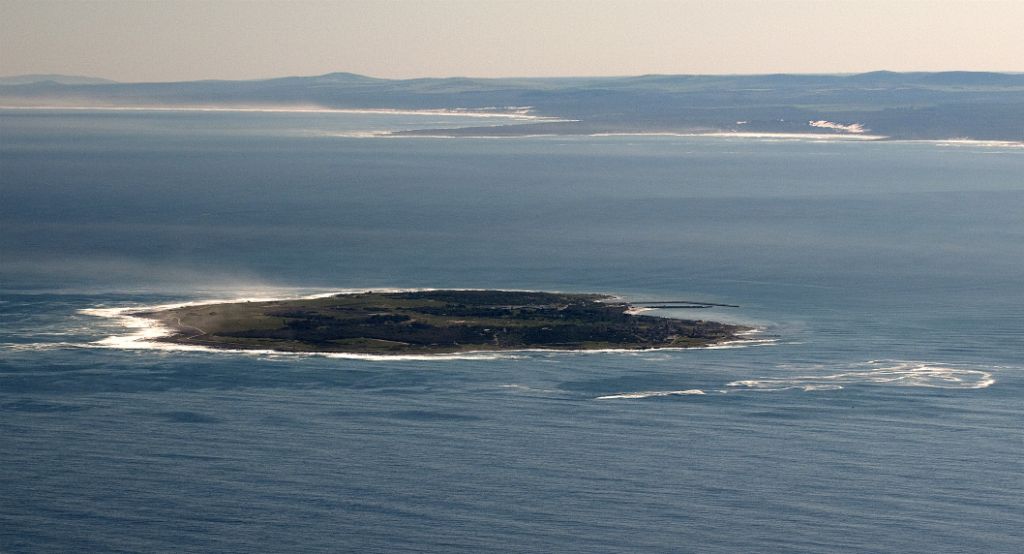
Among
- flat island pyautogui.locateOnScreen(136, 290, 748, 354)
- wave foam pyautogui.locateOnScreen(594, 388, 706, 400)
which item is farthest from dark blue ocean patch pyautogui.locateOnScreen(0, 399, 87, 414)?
wave foam pyautogui.locateOnScreen(594, 388, 706, 400)

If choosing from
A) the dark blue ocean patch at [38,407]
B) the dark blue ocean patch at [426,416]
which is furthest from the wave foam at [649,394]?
the dark blue ocean patch at [38,407]

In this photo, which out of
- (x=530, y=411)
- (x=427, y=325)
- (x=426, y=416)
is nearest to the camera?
(x=426, y=416)

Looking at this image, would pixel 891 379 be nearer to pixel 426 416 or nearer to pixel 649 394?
pixel 649 394

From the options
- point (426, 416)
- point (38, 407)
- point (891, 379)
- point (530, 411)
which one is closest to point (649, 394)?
point (530, 411)

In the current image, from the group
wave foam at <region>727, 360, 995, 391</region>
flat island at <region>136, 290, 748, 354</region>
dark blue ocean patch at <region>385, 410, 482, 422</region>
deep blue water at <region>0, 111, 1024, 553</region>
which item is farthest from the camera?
flat island at <region>136, 290, 748, 354</region>

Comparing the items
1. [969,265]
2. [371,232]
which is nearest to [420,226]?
[371,232]

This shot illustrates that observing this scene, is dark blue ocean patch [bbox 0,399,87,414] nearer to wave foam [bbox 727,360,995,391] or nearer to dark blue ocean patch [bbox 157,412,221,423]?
dark blue ocean patch [bbox 157,412,221,423]
